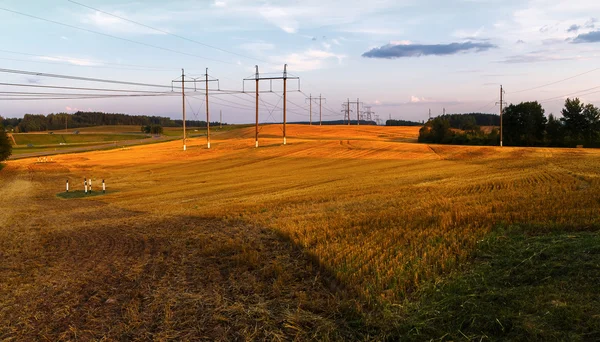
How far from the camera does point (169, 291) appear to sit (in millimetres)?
7449

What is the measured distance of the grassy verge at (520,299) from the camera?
197 inches

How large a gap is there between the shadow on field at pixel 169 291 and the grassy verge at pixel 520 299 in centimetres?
137

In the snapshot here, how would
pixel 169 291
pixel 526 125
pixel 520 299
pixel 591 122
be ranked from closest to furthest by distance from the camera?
pixel 520 299
pixel 169 291
pixel 591 122
pixel 526 125

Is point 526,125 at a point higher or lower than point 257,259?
higher

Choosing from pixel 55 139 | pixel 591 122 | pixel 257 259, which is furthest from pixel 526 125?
pixel 55 139

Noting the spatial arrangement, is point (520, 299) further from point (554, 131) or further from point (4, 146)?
point (554, 131)

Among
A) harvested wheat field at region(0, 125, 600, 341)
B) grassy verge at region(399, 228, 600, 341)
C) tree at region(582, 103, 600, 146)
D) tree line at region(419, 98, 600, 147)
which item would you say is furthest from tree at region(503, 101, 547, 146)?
grassy verge at region(399, 228, 600, 341)

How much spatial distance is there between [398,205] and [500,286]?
30.5ft

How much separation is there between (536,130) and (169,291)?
79.8m

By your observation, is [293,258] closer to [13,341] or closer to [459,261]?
[459,261]

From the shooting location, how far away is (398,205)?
51.6 feet

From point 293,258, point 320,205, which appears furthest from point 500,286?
point 320,205

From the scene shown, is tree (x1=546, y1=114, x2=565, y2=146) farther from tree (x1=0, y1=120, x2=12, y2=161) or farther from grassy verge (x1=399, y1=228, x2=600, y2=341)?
tree (x1=0, y1=120, x2=12, y2=161)

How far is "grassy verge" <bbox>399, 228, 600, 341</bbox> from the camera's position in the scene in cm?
500
